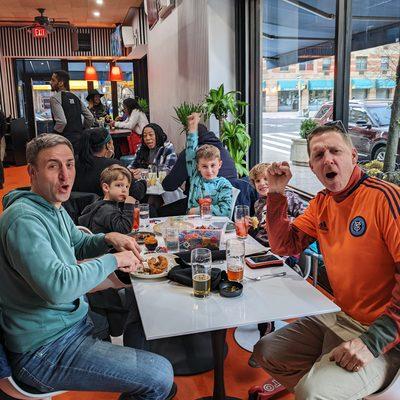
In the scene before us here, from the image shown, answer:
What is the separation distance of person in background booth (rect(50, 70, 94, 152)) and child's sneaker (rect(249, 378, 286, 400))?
549 centimetres

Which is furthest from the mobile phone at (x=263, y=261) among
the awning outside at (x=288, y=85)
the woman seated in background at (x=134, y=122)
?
the woman seated in background at (x=134, y=122)

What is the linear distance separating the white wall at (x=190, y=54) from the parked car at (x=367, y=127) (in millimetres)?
2033

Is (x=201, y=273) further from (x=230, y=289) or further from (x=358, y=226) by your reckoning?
(x=358, y=226)

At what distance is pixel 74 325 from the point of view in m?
1.80

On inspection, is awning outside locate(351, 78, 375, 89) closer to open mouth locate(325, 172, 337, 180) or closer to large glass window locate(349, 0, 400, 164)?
large glass window locate(349, 0, 400, 164)

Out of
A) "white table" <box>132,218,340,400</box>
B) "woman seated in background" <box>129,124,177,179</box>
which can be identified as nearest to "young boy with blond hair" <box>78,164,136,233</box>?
"white table" <box>132,218,340,400</box>

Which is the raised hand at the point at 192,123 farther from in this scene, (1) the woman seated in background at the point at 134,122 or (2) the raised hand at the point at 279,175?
(1) the woman seated in background at the point at 134,122

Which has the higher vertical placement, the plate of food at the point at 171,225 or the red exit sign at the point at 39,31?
the red exit sign at the point at 39,31

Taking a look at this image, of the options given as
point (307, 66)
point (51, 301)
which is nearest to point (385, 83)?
point (307, 66)

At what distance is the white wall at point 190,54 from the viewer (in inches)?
218

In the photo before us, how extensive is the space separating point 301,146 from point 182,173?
1388 millimetres

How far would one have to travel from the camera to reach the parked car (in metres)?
3.70

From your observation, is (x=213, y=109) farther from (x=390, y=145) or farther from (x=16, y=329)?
(x=16, y=329)

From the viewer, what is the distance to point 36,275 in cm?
155
